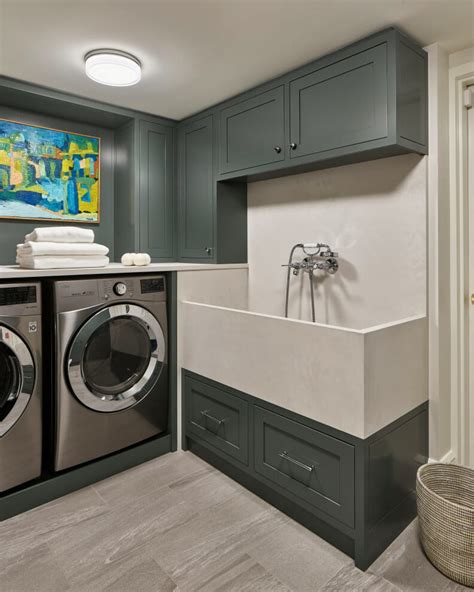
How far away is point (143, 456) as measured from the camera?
2498 mm

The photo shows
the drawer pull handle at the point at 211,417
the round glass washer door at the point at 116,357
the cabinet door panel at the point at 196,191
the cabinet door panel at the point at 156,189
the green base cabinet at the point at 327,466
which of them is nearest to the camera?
the green base cabinet at the point at 327,466

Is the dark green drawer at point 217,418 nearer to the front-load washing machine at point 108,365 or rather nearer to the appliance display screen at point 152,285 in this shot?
the front-load washing machine at point 108,365

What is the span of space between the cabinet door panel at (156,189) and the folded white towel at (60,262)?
2.84ft

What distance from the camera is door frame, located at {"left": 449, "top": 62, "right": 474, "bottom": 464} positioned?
7.06ft

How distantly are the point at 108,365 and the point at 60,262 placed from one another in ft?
2.07

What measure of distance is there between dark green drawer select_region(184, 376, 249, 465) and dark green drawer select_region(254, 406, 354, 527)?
0.12 m

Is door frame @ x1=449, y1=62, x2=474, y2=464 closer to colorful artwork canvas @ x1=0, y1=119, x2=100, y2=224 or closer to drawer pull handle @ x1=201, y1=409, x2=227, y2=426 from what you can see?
drawer pull handle @ x1=201, y1=409, x2=227, y2=426

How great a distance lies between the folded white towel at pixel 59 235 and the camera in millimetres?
2154

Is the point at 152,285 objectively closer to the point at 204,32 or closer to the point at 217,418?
the point at 217,418

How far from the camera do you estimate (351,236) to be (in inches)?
97.4

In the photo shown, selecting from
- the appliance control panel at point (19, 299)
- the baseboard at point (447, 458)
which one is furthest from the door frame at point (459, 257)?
the appliance control panel at point (19, 299)

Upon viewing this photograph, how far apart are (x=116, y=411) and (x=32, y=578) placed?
0.87 meters

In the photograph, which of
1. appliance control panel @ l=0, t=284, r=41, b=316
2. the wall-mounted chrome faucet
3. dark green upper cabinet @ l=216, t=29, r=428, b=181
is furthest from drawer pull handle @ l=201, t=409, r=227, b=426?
dark green upper cabinet @ l=216, t=29, r=428, b=181

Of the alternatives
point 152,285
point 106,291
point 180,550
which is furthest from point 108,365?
point 180,550
